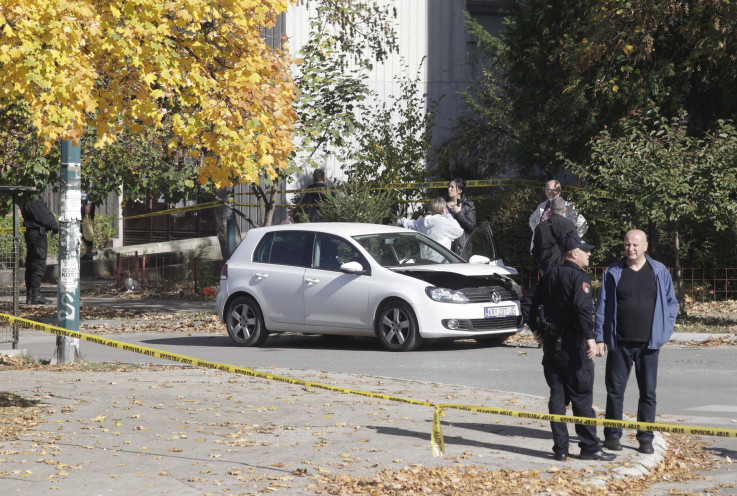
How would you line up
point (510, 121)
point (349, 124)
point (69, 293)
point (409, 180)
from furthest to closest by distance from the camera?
point (510, 121), point (409, 180), point (349, 124), point (69, 293)

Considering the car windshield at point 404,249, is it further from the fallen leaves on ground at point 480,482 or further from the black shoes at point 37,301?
the black shoes at point 37,301

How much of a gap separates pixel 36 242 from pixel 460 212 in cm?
788

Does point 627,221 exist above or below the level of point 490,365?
above

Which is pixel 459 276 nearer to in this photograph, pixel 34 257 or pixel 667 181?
pixel 667 181

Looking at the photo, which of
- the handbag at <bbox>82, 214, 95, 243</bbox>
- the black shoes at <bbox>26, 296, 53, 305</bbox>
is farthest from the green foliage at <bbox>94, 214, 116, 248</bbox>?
the black shoes at <bbox>26, 296, 53, 305</bbox>

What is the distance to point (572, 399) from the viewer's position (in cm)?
759

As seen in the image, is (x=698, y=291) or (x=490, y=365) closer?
(x=490, y=365)

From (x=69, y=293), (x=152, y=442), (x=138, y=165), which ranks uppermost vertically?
(x=138, y=165)

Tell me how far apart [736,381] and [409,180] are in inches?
530

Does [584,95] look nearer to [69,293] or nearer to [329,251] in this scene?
[329,251]

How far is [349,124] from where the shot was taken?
1919 centimetres

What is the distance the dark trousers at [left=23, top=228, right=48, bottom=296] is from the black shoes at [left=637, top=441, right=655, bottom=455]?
47.3ft

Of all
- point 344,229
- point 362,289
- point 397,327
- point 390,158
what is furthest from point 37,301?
point 397,327

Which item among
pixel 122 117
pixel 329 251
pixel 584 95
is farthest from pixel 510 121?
pixel 122 117
